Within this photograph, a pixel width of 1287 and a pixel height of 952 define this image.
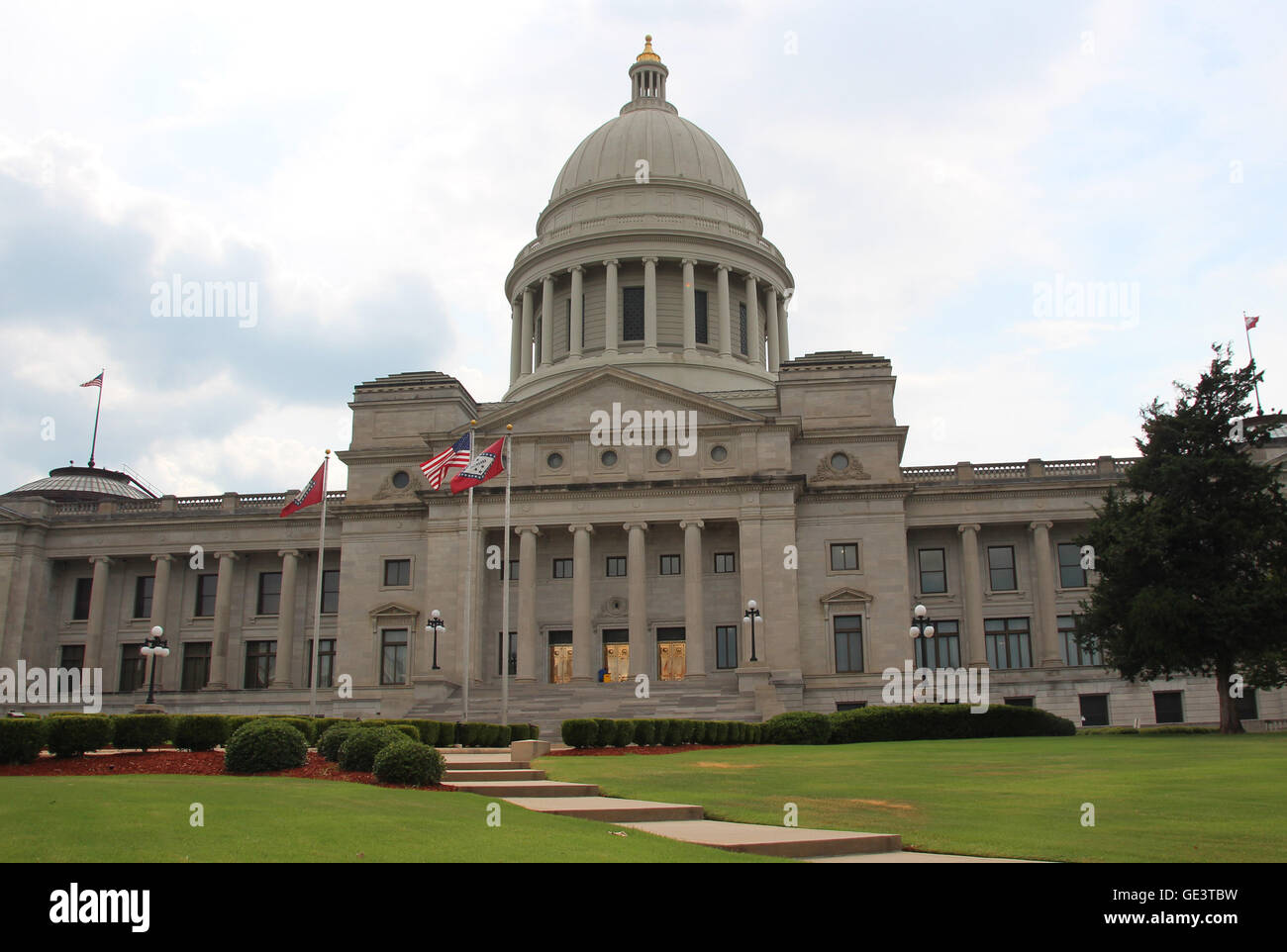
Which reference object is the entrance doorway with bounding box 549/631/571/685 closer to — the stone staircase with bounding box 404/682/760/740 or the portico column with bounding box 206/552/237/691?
the stone staircase with bounding box 404/682/760/740

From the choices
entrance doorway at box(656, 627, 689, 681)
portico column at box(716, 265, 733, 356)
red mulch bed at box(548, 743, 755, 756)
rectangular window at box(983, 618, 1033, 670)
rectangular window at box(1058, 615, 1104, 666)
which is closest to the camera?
red mulch bed at box(548, 743, 755, 756)

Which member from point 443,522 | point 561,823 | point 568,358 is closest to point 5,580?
point 443,522

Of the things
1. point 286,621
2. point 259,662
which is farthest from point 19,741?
point 259,662

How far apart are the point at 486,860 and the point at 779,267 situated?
6841 centimetres

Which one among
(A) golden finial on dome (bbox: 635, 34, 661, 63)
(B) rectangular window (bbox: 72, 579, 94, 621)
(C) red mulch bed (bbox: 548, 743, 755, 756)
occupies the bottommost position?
(C) red mulch bed (bbox: 548, 743, 755, 756)

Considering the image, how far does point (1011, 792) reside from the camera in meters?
17.9

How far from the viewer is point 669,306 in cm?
7131

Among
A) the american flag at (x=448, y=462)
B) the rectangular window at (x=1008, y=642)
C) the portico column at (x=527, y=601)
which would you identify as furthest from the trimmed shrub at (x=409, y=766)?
the rectangular window at (x=1008, y=642)

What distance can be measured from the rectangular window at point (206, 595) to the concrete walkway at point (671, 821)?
47.1m

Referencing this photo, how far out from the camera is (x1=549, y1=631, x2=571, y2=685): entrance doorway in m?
56.1

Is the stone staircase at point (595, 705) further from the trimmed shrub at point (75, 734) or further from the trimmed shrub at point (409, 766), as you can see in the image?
the trimmed shrub at point (409, 766)

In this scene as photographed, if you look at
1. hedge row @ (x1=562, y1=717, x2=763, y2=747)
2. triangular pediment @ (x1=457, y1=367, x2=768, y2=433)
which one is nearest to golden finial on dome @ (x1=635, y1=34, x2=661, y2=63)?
triangular pediment @ (x1=457, y1=367, x2=768, y2=433)

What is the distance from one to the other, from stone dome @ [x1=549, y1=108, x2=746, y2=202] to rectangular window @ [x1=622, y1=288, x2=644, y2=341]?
8811 mm

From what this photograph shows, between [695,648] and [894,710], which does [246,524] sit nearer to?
[695,648]
